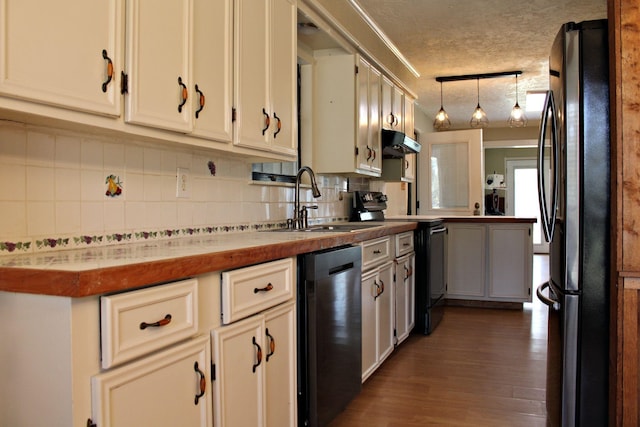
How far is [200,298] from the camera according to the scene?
1.39 m

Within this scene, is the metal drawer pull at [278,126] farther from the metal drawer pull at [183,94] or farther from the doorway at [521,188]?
the doorway at [521,188]

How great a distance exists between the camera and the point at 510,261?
15.9 ft

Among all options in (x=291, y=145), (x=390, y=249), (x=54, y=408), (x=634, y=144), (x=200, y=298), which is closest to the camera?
(x=54, y=408)

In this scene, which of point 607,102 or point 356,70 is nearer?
point 607,102

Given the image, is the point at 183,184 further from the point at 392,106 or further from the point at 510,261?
the point at 510,261

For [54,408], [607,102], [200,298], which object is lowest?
[54,408]

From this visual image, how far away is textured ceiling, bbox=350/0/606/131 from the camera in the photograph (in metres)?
3.54

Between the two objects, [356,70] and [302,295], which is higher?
[356,70]

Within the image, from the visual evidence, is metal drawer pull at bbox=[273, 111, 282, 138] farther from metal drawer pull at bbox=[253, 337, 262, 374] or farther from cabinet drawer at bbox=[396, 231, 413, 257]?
cabinet drawer at bbox=[396, 231, 413, 257]

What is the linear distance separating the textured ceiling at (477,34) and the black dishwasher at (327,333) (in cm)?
214

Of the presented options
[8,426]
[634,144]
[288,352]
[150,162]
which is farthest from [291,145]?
[8,426]

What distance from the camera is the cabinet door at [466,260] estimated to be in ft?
16.1

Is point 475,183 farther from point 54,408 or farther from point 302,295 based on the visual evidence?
point 54,408

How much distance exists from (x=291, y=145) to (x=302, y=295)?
86 cm
